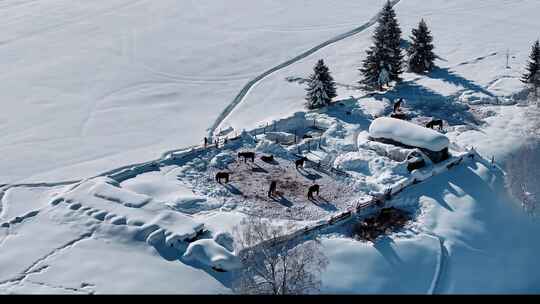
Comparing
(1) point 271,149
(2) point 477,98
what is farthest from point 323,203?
(2) point 477,98

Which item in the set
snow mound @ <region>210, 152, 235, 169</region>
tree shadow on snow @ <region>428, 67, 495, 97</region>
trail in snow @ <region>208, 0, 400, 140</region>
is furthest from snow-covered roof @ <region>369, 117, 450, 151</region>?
tree shadow on snow @ <region>428, 67, 495, 97</region>

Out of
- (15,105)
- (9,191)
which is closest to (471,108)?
(9,191)

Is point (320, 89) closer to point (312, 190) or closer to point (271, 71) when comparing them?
point (271, 71)

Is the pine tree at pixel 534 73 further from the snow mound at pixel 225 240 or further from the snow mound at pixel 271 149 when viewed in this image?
the snow mound at pixel 225 240

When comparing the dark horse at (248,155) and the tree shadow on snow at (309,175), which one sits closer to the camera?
the tree shadow on snow at (309,175)

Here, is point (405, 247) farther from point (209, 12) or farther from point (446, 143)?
point (209, 12)

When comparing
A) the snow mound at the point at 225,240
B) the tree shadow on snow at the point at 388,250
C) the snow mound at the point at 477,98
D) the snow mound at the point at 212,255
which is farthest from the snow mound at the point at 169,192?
the snow mound at the point at 477,98
